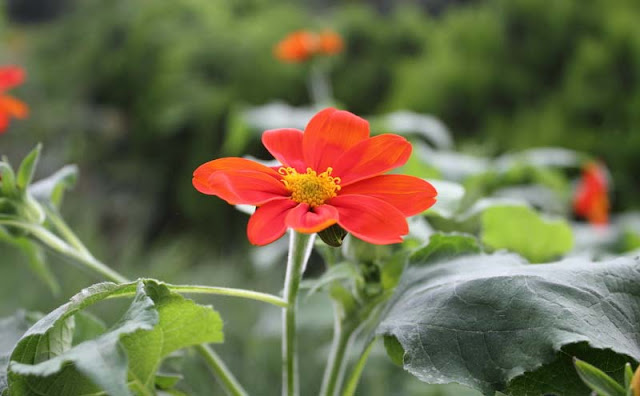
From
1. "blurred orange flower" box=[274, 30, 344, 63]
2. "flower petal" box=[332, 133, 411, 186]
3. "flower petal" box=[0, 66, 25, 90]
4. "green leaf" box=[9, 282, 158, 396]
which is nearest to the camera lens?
"green leaf" box=[9, 282, 158, 396]

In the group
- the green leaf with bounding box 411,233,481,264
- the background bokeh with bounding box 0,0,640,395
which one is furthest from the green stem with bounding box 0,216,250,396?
the background bokeh with bounding box 0,0,640,395

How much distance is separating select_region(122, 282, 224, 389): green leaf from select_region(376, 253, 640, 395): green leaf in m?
0.09

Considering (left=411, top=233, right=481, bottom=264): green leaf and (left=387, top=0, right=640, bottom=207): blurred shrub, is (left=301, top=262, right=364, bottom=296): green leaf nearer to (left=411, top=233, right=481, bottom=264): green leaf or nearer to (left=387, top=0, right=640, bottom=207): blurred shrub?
(left=411, top=233, right=481, bottom=264): green leaf

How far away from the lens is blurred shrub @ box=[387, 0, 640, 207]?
1.84 m

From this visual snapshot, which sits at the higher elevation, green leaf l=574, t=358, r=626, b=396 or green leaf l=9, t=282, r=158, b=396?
green leaf l=574, t=358, r=626, b=396

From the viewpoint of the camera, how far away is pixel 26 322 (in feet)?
1.48

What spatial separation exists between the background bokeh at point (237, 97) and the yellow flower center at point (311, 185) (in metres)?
0.52

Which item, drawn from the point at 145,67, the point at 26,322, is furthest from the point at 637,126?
the point at 145,67

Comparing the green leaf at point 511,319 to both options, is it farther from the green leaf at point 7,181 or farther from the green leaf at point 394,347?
the green leaf at point 7,181

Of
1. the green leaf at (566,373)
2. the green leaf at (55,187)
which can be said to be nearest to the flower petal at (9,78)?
the green leaf at (55,187)

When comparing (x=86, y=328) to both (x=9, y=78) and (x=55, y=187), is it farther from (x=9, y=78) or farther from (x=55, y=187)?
(x=9, y=78)

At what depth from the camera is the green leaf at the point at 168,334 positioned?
0.35 metres

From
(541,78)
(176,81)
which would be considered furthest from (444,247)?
(176,81)

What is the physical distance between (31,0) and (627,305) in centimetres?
507
